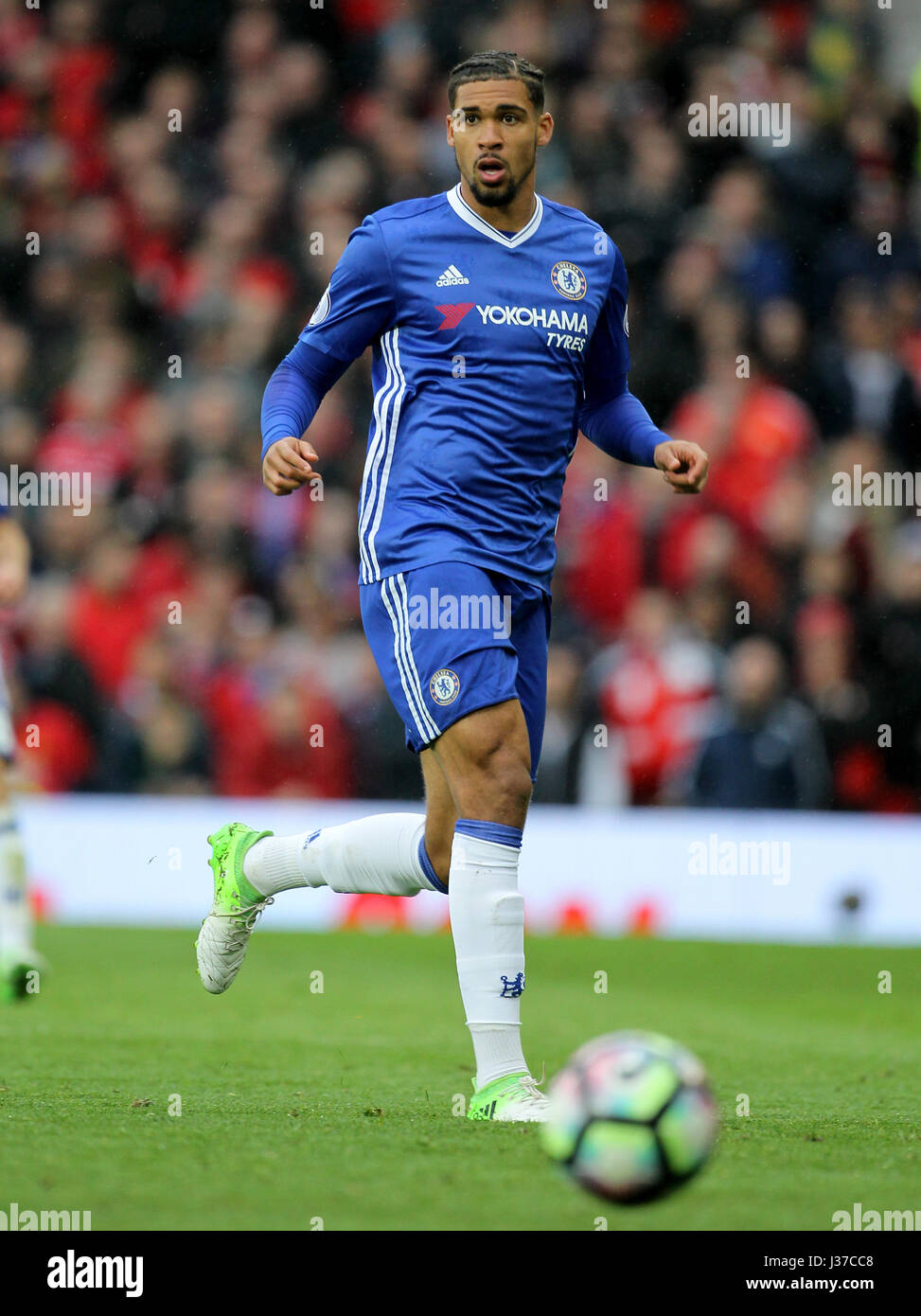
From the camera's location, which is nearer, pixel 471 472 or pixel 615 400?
pixel 471 472

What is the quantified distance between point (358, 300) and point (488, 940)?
5.50 ft

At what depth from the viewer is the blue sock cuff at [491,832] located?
467cm

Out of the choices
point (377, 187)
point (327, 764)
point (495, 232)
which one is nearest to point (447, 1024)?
point (495, 232)

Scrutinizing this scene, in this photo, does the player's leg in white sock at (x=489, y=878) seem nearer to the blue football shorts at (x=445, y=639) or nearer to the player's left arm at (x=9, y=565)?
the blue football shorts at (x=445, y=639)

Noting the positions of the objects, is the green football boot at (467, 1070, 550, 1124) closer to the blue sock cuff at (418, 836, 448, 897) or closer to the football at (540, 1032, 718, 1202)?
the blue sock cuff at (418, 836, 448, 897)

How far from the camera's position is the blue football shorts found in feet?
15.4

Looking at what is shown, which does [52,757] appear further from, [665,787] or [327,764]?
[665,787]

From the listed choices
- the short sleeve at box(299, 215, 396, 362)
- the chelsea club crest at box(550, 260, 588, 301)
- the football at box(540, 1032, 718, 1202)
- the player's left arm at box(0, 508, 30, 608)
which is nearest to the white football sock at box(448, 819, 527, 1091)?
the football at box(540, 1032, 718, 1202)

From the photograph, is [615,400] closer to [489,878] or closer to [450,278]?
[450,278]

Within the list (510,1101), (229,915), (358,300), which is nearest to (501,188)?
(358,300)

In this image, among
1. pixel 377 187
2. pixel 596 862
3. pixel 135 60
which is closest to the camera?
pixel 596 862

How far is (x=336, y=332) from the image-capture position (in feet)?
16.8

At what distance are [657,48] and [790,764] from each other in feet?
19.1
